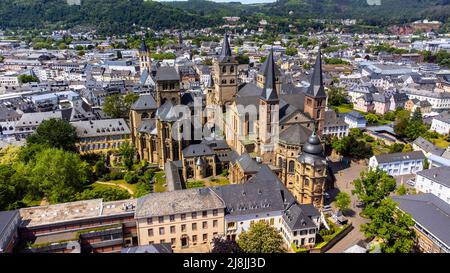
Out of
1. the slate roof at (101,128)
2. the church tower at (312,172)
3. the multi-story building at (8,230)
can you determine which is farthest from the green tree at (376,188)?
the slate roof at (101,128)

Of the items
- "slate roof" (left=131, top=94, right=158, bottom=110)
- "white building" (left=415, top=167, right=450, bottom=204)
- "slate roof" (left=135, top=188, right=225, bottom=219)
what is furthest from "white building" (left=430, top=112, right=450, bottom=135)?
"slate roof" (left=131, top=94, right=158, bottom=110)

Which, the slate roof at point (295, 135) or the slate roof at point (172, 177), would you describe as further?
the slate roof at point (295, 135)

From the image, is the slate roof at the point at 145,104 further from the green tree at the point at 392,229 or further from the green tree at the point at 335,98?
the green tree at the point at 335,98

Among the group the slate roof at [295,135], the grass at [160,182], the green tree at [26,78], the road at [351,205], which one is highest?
the green tree at [26,78]

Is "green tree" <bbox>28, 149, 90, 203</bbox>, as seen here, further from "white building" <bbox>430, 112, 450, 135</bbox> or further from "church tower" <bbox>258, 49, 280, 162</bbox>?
"white building" <bbox>430, 112, 450, 135</bbox>
